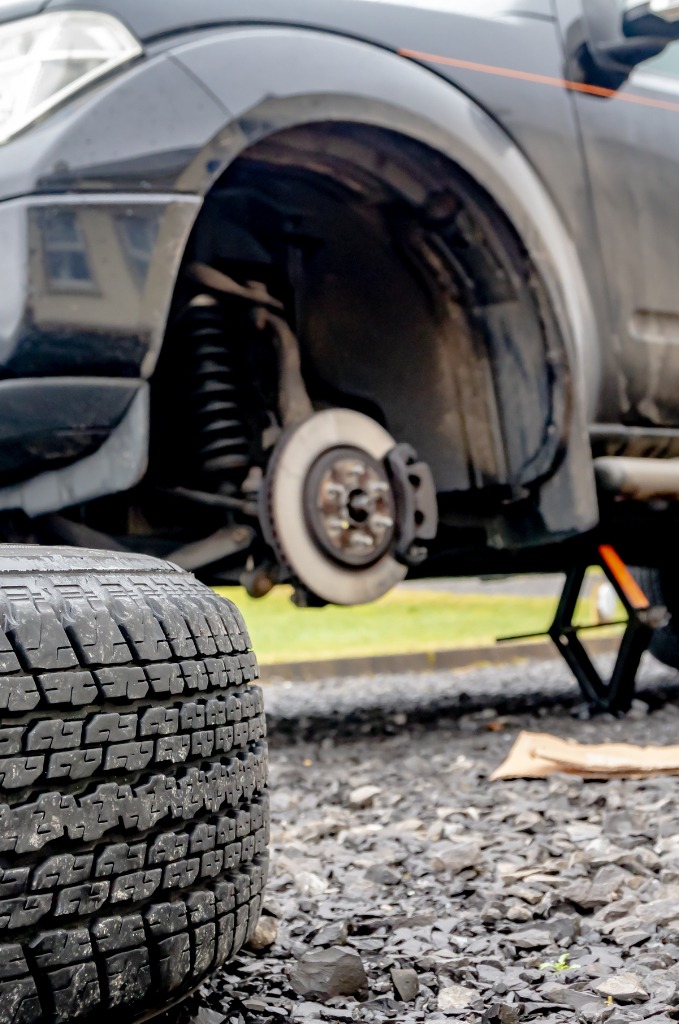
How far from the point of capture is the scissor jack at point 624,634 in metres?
2.96

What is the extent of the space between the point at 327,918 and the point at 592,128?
181cm

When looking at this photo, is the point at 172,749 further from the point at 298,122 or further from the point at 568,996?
the point at 298,122

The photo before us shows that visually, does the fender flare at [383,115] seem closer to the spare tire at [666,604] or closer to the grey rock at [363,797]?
the grey rock at [363,797]

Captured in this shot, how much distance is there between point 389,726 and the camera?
10.5 ft

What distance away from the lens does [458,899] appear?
133 centimetres

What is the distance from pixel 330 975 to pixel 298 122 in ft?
4.45

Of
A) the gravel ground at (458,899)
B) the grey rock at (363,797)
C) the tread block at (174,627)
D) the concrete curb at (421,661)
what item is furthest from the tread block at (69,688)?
the concrete curb at (421,661)


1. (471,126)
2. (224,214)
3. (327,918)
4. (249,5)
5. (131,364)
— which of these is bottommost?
(327,918)

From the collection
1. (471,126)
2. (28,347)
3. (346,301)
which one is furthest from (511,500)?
(28,347)

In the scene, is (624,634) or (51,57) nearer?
(51,57)

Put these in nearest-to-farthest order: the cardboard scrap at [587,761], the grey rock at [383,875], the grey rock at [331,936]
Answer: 1. the grey rock at [331,936]
2. the grey rock at [383,875]
3. the cardboard scrap at [587,761]

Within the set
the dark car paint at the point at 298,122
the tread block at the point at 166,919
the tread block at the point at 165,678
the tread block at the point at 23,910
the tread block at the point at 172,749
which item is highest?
the dark car paint at the point at 298,122

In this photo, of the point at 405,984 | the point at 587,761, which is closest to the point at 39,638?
the point at 405,984

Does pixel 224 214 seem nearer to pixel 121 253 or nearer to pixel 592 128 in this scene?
pixel 121 253
